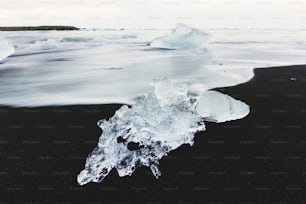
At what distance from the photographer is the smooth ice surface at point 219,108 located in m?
2.76

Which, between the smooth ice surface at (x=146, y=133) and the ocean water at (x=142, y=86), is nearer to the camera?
the smooth ice surface at (x=146, y=133)

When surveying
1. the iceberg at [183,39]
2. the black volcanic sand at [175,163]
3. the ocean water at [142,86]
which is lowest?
the black volcanic sand at [175,163]

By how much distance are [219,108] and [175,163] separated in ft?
2.38

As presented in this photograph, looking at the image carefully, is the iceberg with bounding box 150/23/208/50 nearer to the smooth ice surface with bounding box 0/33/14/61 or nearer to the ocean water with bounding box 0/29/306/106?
the ocean water with bounding box 0/29/306/106

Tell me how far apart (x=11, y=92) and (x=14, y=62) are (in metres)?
2.14

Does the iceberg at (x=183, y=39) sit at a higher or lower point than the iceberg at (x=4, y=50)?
higher

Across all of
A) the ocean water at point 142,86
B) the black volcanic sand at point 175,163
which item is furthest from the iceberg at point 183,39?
the black volcanic sand at point 175,163

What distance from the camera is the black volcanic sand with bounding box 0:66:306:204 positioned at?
208cm

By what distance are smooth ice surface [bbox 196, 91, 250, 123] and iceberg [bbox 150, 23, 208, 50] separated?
3.81 m

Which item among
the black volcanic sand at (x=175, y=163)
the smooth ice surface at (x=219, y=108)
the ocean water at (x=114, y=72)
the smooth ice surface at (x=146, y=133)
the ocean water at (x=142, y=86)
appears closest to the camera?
the black volcanic sand at (x=175, y=163)

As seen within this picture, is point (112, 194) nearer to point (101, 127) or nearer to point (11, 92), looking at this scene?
point (101, 127)

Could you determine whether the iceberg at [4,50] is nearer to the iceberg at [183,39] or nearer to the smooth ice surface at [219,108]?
the iceberg at [183,39]

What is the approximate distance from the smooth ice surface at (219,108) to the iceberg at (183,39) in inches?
150

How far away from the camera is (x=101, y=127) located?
2.55 metres
